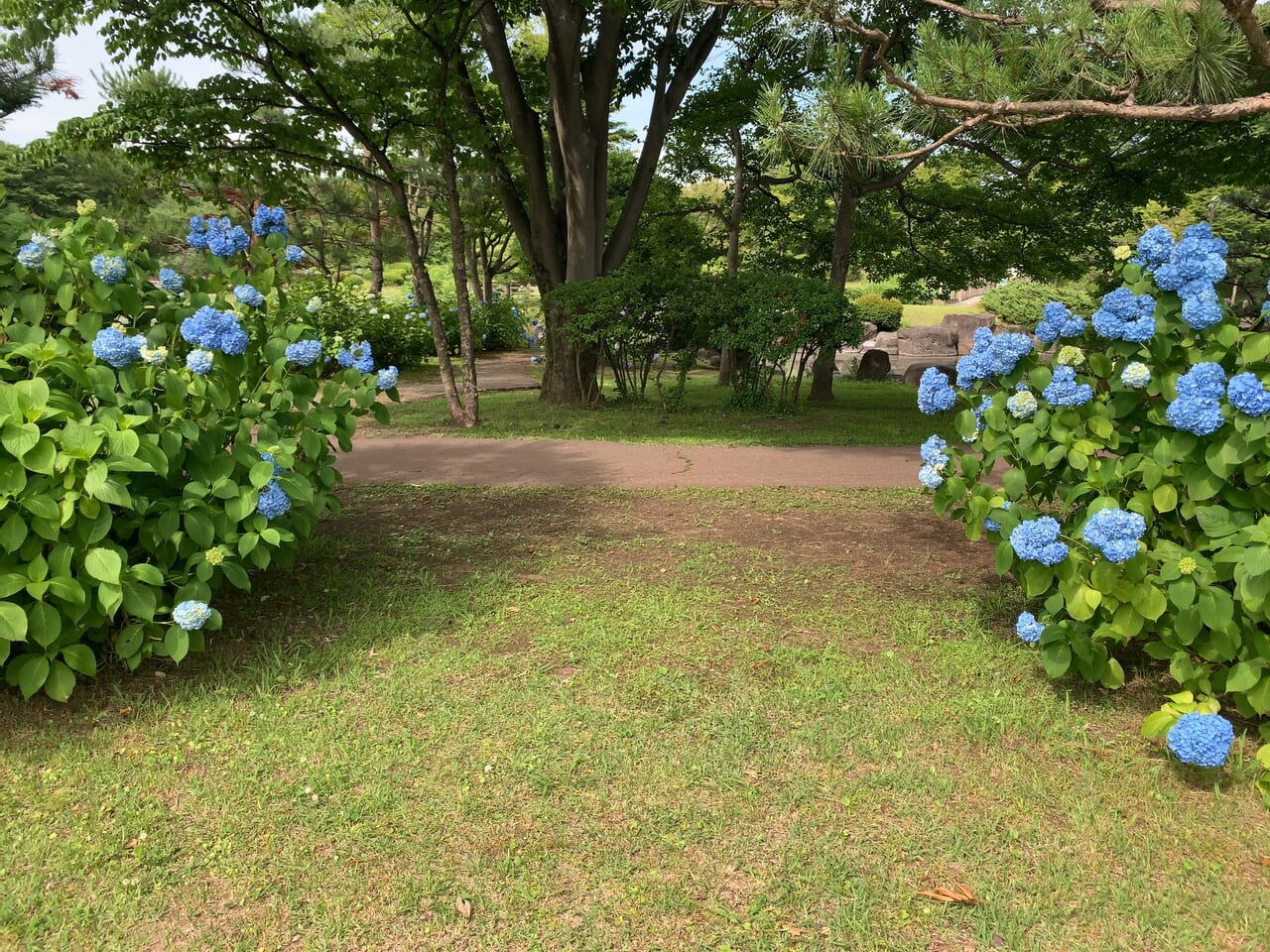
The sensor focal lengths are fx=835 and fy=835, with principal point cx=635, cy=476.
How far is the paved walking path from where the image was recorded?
19.8 feet

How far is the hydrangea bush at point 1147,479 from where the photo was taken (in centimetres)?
236

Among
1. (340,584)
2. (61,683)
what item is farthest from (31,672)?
(340,584)

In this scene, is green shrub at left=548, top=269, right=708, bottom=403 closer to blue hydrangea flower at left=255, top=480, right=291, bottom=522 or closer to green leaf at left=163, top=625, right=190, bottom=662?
blue hydrangea flower at left=255, top=480, right=291, bottom=522

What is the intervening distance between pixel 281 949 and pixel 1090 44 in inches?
163

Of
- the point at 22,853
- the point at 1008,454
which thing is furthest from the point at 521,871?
the point at 1008,454

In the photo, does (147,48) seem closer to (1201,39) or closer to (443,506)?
(443,506)

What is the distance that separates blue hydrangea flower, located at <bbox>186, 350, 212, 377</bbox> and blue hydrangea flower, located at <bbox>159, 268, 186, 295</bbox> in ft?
1.79

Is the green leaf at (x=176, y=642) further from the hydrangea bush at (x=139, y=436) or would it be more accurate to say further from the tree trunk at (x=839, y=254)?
the tree trunk at (x=839, y=254)

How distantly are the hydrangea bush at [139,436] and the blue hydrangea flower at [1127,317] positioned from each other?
2.63m

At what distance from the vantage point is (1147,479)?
101 inches

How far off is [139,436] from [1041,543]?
2831 millimetres

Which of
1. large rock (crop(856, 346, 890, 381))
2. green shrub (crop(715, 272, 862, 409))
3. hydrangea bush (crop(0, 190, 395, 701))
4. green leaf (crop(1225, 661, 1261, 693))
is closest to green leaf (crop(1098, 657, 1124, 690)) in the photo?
green leaf (crop(1225, 661, 1261, 693))

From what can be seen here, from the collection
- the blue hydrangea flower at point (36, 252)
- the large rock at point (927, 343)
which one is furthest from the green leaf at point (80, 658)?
the large rock at point (927, 343)

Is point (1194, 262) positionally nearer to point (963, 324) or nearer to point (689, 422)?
point (689, 422)
